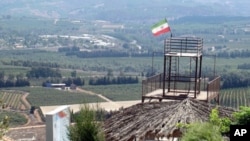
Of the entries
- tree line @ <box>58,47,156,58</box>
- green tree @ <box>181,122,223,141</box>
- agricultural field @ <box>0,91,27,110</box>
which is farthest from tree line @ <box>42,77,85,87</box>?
green tree @ <box>181,122,223,141</box>

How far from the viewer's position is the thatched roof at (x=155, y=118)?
12.0 m

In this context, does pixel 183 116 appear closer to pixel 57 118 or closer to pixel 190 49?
pixel 57 118

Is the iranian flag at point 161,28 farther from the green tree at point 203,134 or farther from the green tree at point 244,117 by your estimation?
the green tree at point 203,134

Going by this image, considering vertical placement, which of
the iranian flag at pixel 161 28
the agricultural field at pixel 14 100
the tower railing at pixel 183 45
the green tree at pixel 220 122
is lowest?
the agricultural field at pixel 14 100

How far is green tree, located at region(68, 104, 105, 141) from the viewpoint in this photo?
34.4 ft

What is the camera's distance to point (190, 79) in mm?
16531

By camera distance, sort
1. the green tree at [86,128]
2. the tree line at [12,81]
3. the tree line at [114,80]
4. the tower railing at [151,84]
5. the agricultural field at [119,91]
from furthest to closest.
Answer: the tree line at [114,80]
the tree line at [12,81]
the agricultural field at [119,91]
the tower railing at [151,84]
the green tree at [86,128]

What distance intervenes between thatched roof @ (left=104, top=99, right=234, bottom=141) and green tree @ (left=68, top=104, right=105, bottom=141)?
1.47 metres

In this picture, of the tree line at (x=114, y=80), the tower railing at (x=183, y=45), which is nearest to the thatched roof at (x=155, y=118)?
the tower railing at (x=183, y=45)

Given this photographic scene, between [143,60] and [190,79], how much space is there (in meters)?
104

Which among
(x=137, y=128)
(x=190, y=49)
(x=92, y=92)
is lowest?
(x=92, y=92)

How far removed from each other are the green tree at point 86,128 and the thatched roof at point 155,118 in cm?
147

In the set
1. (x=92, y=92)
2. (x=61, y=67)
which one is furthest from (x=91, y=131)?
(x=61, y=67)

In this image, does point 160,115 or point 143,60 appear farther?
point 143,60
